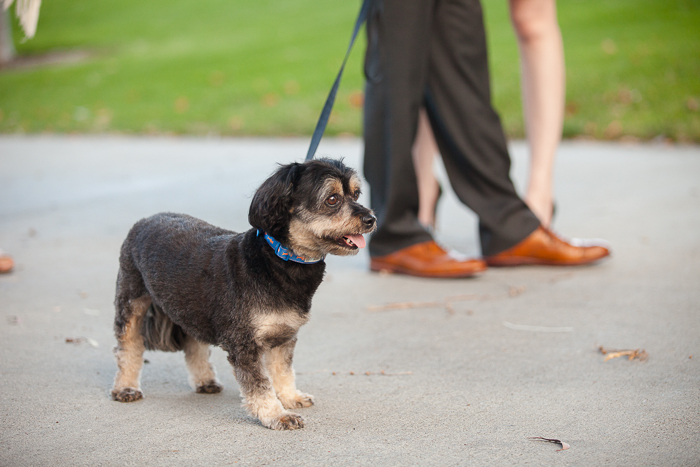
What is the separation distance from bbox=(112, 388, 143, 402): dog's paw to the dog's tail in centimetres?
22

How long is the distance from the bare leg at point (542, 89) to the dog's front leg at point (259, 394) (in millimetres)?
2888

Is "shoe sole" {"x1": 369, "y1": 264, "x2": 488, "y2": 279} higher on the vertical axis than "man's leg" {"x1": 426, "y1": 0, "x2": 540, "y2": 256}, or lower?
lower

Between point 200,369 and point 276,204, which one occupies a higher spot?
point 276,204

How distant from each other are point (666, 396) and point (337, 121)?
9.76 metres

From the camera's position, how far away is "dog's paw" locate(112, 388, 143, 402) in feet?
9.92

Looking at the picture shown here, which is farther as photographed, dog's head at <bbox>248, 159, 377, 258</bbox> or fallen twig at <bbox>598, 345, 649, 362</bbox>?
fallen twig at <bbox>598, 345, 649, 362</bbox>

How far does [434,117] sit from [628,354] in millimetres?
2279

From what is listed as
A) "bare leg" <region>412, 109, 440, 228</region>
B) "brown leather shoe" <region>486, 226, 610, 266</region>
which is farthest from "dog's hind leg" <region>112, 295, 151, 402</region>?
"bare leg" <region>412, 109, 440, 228</region>

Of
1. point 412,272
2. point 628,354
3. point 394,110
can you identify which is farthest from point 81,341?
point 628,354

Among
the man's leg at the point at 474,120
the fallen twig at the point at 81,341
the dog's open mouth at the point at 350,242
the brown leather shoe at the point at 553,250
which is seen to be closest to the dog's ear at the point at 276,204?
the dog's open mouth at the point at 350,242

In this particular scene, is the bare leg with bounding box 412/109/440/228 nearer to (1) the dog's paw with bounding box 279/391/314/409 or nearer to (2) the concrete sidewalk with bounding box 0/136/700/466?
(2) the concrete sidewalk with bounding box 0/136/700/466

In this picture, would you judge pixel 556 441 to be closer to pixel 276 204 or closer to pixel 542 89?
pixel 276 204

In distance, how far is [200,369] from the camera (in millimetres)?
3164

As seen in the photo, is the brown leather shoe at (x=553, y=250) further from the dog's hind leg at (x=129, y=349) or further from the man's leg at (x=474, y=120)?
the dog's hind leg at (x=129, y=349)
